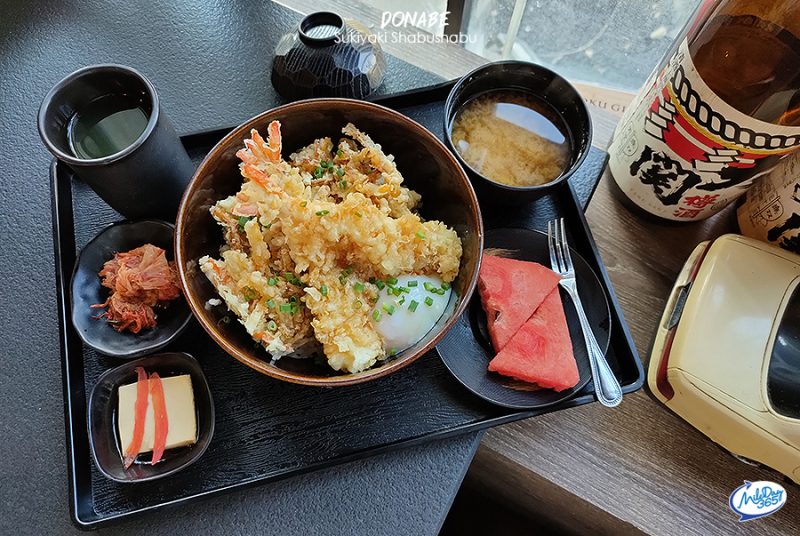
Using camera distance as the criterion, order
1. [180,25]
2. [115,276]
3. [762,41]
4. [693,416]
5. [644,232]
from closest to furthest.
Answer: [762,41] < [115,276] < [693,416] < [644,232] < [180,25]

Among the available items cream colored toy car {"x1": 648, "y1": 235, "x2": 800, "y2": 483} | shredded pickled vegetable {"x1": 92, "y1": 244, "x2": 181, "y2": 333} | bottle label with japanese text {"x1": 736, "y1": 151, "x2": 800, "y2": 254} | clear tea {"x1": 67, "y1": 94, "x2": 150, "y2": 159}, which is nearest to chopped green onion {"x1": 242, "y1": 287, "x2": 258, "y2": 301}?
shredded pickled vegetable {"x1": 92, "y1": 244, "x2": 181, "y2": 333}

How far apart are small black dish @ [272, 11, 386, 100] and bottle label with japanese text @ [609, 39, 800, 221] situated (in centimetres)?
64

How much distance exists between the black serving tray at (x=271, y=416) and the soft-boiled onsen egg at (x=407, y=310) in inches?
5.3

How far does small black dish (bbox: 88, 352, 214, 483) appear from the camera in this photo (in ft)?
3.58

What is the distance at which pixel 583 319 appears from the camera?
1226 millimetres

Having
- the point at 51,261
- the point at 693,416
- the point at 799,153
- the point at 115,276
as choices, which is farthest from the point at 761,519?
the point at 51,261

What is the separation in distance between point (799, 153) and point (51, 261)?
5.36 ft

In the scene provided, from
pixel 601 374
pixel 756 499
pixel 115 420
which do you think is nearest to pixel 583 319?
pixel 601 374

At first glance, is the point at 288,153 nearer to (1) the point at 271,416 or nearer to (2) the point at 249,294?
(2) the point at 249,294

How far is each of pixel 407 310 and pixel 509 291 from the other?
0.79ft

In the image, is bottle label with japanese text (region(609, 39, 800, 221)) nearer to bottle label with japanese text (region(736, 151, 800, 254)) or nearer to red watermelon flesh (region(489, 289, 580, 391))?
bottle label with japanese text (region(736, 151, 800, 254))

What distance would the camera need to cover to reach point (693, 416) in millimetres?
1313

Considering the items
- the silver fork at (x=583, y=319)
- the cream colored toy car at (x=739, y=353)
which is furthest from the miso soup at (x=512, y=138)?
the cream colored toy car at (x=739, y=353)

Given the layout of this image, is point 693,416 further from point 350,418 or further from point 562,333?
point 350,418
